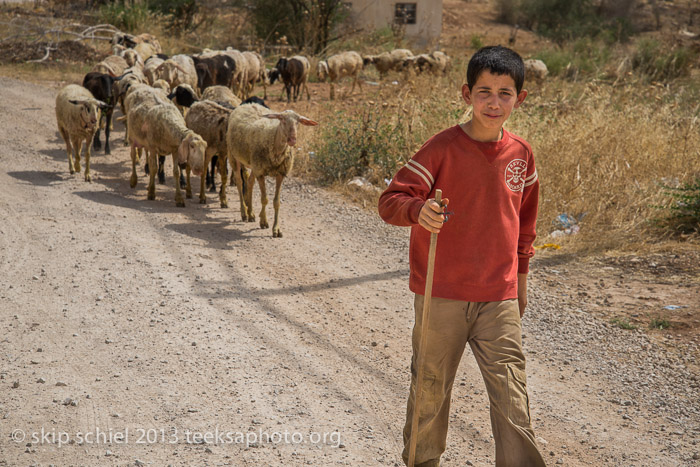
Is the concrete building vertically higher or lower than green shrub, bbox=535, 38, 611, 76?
higher

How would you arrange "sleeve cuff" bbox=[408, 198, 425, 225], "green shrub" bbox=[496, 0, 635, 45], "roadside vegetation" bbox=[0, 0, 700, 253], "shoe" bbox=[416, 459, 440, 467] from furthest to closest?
"green shrub" bbox=[496, 0, 635, 45], "roadside vegetation" bbox=[0, 0, 700, 253], "shoe" bbox=[416, 459, 440, 467], "sleeve cuff" bbox=[408, 198, 425, 225]

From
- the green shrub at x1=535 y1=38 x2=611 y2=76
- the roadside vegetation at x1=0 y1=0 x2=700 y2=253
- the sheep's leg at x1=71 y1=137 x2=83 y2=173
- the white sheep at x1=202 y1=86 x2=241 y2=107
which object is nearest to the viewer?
the roadside vegetation at x1=0 y1=0 x2=700 y2=253

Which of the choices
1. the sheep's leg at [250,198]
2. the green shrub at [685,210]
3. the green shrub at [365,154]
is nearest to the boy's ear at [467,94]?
the green shrub at [685,210]

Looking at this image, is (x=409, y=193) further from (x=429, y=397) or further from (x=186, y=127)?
(x=186, y=127)

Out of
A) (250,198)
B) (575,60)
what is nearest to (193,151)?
(250,198)

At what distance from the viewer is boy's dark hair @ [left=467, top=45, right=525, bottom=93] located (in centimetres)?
303

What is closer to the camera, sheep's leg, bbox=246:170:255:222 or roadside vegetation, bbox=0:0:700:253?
roadside vegetation, bbox=0:0:700:253

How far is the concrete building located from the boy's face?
23.9 metres

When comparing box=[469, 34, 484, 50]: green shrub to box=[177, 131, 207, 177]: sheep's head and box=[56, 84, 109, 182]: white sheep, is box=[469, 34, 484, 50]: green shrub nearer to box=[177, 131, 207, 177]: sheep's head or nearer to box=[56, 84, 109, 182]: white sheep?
box=[56, 84, 109, 182]: white sheep

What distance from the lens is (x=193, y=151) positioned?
880cm

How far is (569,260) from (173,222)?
4626 millimetres

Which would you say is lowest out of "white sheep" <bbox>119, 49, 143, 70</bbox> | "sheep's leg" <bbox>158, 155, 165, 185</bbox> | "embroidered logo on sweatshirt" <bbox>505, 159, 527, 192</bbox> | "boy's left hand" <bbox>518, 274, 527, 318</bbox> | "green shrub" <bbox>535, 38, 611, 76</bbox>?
"sheep's leg" <bbox>158, 155, 165, 185</bbox>

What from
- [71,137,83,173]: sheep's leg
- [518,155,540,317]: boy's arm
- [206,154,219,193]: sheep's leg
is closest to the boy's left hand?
[518,155,540,317]: boy's arm

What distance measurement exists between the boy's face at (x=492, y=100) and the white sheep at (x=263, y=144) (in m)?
4.95
